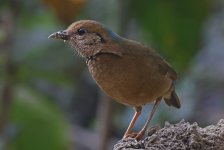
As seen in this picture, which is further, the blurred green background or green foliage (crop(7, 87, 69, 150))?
green foliage (crop(7, 87, 69, 150))

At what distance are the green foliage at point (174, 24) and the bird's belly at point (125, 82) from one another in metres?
2.06

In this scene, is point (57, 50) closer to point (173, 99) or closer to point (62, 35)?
point (173, 99)

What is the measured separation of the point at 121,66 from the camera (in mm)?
3521

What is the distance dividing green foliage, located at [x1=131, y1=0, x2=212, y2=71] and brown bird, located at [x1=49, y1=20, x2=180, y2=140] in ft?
5.99

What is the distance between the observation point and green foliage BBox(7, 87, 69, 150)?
18.7 ft

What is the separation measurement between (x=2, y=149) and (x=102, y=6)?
1472mm

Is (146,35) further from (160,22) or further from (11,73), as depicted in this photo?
(11,73)

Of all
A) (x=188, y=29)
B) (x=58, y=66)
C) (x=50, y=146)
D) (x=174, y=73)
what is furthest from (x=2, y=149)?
(x=174, y=73)

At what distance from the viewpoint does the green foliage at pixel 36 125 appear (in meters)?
5.71

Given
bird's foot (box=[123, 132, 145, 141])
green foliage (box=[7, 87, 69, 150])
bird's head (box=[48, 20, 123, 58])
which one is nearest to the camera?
bird's foot (box=[123, 132, 145, 141])

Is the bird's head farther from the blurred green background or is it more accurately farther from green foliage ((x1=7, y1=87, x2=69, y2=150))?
green foliage ((x1=7, y1=87, x2=69, y2=150))

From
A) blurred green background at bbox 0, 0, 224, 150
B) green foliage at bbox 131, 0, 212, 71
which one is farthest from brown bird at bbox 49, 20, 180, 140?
green foliage at bbox 131, 0, 212, 71

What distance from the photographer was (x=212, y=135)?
314cm

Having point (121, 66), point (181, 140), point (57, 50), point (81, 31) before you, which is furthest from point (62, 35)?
point (57, 50)
